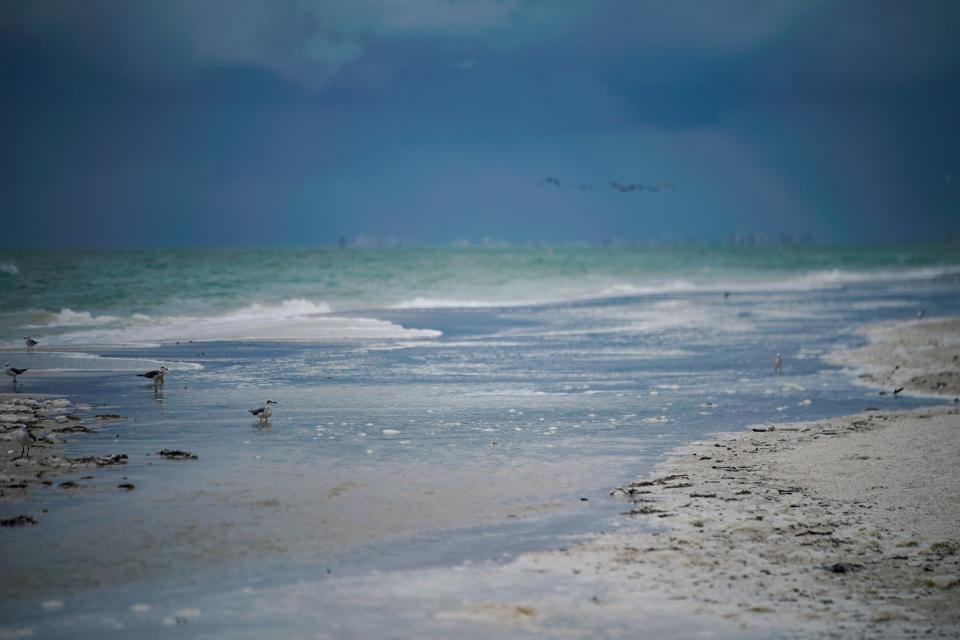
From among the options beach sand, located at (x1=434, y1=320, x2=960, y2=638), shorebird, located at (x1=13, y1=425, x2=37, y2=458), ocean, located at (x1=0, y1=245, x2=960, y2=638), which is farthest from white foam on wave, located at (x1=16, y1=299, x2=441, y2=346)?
beach sand, located at (x1=434, y1=320, x2=960, y2=638)

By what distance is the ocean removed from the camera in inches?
275

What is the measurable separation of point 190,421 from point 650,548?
8.73 meters

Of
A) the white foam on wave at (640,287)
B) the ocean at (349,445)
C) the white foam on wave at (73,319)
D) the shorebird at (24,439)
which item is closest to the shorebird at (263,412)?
the ocean at (349,445)

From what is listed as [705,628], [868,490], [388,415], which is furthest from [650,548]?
[388,415]

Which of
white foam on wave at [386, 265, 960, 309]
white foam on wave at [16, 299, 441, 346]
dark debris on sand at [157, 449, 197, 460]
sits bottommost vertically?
dark debris on sand at [157, 449, 197, 460]

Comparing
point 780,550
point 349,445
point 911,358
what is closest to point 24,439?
point 349,445

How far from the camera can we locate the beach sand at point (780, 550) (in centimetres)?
645

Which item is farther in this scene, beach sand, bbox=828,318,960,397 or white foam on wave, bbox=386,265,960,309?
white foam on wave, bbox=386,265,960,309

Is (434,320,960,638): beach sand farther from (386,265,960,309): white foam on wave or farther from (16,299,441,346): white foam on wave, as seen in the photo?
(386,265,960,309): white foam on wave

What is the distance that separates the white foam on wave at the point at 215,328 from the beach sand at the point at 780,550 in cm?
1979

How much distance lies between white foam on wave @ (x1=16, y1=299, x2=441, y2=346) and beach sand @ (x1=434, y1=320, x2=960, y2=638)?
1979 cm

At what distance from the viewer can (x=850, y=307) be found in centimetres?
4484

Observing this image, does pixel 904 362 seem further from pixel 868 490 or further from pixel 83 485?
pixel 83 485

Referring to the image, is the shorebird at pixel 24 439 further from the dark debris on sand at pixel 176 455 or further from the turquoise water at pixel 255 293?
the turquoise water at pixel 255 293
